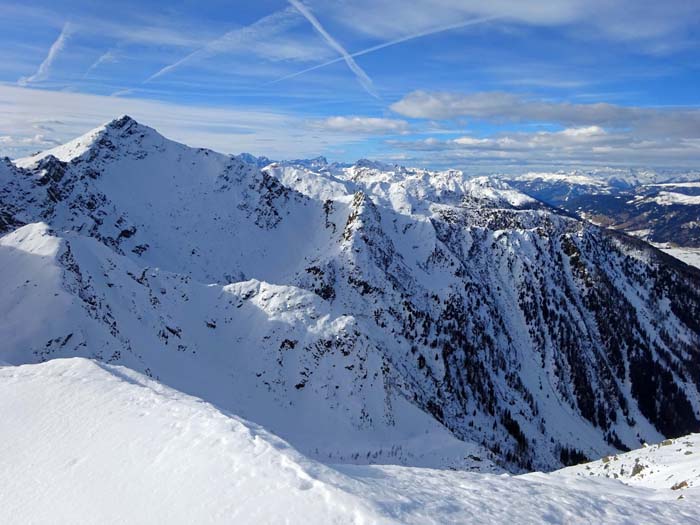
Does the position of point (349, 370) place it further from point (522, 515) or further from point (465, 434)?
point (522, 515)

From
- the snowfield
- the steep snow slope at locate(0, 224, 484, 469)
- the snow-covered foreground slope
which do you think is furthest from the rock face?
the snow-covered foreground slope

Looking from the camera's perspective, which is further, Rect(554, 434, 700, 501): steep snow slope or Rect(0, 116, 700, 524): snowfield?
Rect(554, 434, 700, 501): steep snow slope

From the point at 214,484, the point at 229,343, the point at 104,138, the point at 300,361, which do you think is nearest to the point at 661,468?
the point at 214,484

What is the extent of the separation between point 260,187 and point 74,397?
11355 centimetres

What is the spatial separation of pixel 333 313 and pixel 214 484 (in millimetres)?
52477

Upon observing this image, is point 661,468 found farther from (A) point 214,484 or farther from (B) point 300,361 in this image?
(B) point 300,361

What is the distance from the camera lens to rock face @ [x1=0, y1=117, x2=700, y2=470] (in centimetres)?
4806

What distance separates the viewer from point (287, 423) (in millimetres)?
50000

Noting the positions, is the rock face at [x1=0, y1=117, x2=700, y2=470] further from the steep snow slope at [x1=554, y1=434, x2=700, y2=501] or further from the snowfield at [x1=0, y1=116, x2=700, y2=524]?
the steep snow slope at [x1=554, y1=434, x2=700, y2=501]

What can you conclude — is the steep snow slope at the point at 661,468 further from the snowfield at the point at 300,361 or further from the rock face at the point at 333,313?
the rock face at the point at 333,313

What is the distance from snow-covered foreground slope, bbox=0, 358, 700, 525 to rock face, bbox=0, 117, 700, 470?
27.9m

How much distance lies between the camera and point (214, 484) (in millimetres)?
10289

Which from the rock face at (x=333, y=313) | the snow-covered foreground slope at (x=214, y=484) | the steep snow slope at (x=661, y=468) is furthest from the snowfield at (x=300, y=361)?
the rock face at (x=333, y=313)

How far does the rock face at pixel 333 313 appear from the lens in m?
48.1
